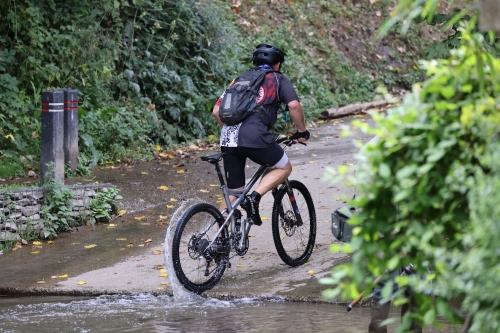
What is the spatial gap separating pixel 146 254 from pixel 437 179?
214 inches

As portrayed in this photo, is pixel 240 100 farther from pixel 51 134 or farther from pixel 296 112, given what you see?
pixel 51 134

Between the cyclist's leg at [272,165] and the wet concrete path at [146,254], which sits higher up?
the cyclist's leg at [272,165]

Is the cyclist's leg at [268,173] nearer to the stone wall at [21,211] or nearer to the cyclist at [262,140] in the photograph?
the cyclist at [262,140]

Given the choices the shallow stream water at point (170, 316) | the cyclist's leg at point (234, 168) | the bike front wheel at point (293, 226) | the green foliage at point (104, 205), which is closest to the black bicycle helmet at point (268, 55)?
the cyclist's leg at point (234, 168)

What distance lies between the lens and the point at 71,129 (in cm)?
1067

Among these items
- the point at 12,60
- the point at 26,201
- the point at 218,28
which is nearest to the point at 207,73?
the point at 218,28

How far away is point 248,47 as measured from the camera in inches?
654

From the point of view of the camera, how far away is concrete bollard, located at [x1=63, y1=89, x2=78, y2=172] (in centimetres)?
1018

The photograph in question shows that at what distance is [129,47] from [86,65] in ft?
4.69

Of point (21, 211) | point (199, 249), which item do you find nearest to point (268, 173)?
point (199, 249)

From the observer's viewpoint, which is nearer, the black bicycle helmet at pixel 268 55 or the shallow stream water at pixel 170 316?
the shallow stream water at pixel 170 316

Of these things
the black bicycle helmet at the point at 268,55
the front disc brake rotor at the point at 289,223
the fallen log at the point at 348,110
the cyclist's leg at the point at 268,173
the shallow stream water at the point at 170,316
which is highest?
the black bicycle helmet at the point at 268,55

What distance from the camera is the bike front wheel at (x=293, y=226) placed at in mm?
7131

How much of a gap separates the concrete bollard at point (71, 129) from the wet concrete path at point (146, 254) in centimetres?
39
